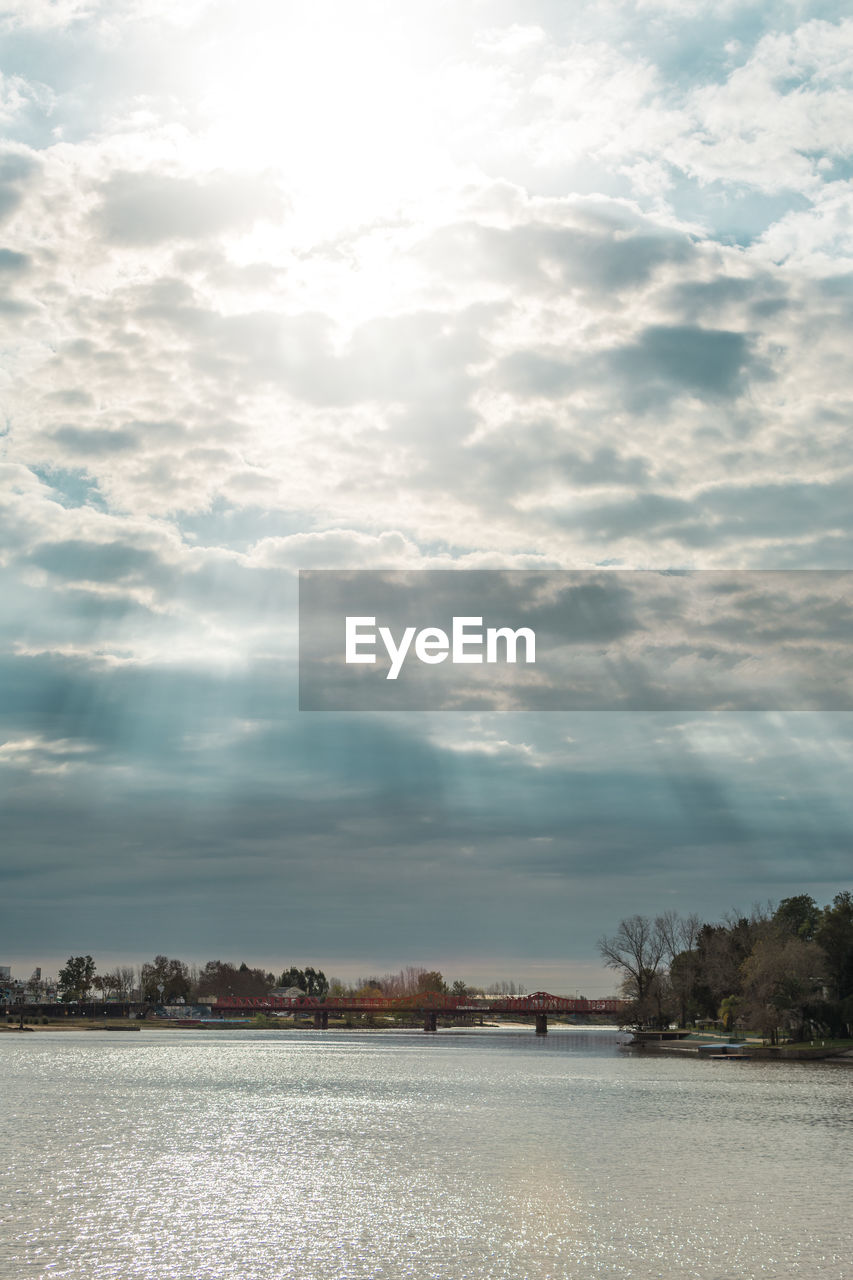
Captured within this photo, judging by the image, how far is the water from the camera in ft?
119

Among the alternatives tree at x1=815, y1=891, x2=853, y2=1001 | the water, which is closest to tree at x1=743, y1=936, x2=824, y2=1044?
tree at x1=815, y1=891, x2=853, y2=1001

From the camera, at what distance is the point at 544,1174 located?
5400 centimetres

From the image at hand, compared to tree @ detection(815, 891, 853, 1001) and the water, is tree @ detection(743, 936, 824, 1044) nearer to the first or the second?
tree @ detection(815, 891, 853, 1001)

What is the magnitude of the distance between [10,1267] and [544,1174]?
27.1 m

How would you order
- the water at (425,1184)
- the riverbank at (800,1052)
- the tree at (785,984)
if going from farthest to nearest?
the riverbank at (800,1052), the tree at (785,984), the water at (425,1184)

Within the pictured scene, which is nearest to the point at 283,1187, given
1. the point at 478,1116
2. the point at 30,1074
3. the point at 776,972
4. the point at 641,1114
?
the point at 478,1116

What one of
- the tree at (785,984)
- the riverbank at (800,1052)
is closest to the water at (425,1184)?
the tree at (785,984)

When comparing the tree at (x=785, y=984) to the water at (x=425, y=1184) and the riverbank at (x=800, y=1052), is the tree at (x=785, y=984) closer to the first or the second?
the riverbank at (x=800, y=1052)

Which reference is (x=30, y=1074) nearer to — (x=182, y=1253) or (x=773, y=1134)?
(x=773, y=1134)

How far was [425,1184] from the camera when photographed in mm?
50906

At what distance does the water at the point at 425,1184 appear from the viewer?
3631cm

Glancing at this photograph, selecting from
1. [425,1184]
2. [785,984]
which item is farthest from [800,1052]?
[425,1184]

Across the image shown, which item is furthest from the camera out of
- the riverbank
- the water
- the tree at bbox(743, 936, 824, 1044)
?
the riverbank

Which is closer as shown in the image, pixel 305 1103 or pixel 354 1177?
pixel 354 1177
